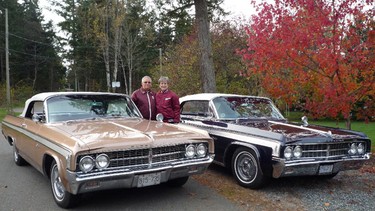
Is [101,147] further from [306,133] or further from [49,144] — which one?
[306,133]

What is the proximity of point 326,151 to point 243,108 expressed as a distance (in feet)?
6.65

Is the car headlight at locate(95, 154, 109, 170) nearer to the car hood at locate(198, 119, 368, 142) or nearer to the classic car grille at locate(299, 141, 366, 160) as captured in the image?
the car hood at locate(198, 119, 368, 142)

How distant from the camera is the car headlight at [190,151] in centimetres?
465

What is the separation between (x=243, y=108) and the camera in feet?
22.4

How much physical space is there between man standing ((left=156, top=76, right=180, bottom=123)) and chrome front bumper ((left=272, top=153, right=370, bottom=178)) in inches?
95.1

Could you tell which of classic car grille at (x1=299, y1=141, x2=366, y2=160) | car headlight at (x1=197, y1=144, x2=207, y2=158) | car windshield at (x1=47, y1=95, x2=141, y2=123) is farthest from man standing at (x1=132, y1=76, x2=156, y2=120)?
classic car grille at (x1=299, y1=141, x2=366, y2=160)

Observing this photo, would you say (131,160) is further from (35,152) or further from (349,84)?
(349,84)

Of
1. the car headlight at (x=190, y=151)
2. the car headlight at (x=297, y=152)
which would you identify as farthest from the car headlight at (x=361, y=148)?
the car headlight at (x=190, y=151)

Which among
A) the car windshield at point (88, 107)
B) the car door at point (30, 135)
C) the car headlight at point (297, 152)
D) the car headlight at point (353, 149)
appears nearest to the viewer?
the car headlight at point (297, 152)

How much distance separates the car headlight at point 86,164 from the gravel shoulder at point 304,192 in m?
2.15

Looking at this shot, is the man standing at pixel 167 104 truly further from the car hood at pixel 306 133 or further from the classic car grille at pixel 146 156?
the classic car grille at pixel 146 156

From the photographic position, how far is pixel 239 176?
5645mm

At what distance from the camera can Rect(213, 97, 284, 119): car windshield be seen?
6.63m

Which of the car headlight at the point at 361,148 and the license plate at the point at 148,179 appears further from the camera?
the car headlight at the point at 361,148
